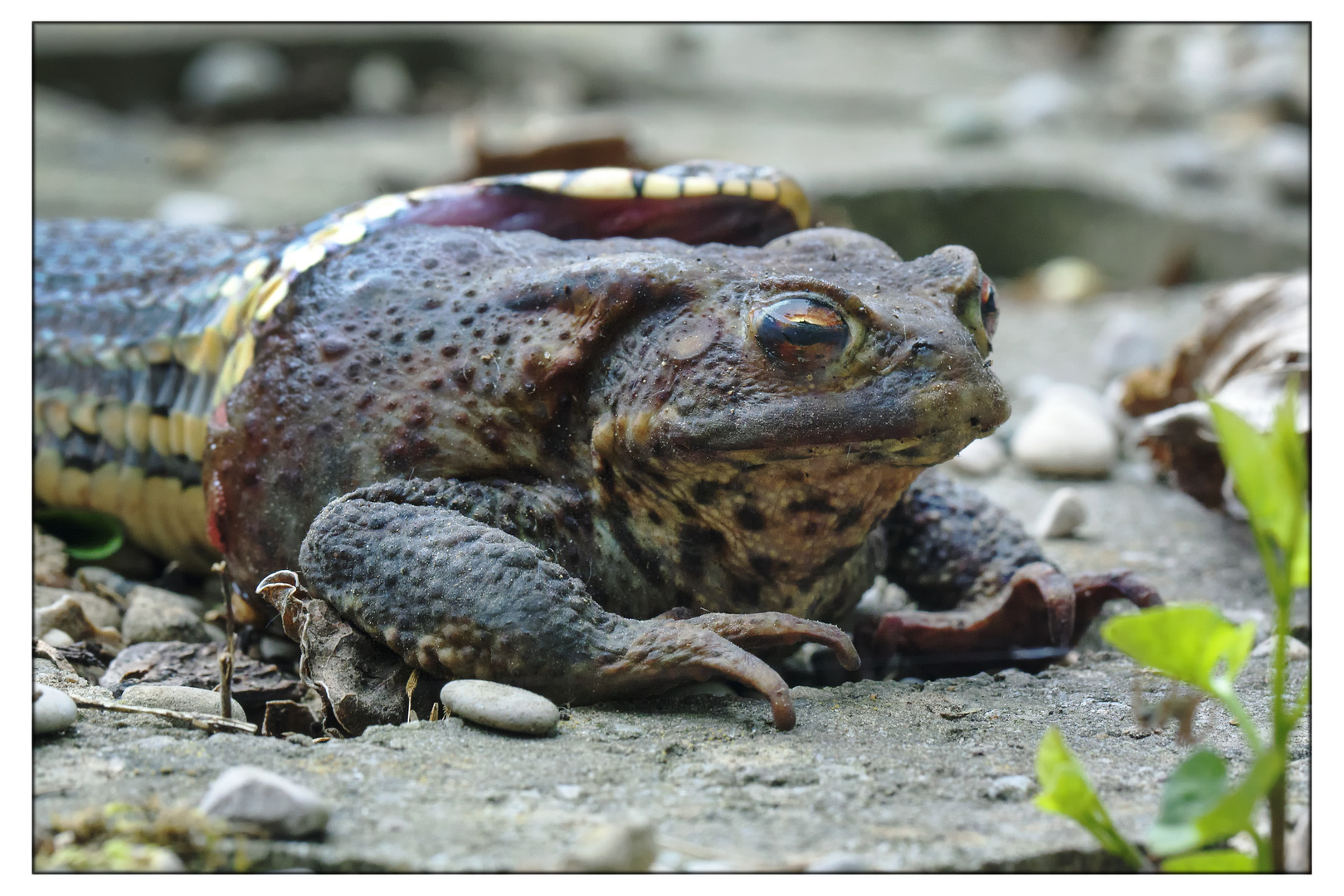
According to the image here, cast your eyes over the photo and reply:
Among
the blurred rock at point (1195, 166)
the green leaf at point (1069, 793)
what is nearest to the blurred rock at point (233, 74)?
the blurred rock at point (1195, 166)

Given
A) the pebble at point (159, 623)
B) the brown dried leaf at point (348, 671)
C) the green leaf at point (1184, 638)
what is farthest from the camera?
the pebble at point (159, 623)

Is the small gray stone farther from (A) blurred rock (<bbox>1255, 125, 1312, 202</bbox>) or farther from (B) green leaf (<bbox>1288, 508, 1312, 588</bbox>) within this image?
(A) blurred rock (<bbox>1255, 125, 1312, 202</bbox>)

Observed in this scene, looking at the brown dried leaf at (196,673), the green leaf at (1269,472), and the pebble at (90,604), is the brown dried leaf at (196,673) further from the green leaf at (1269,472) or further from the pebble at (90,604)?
the green leaf at (1269,472)

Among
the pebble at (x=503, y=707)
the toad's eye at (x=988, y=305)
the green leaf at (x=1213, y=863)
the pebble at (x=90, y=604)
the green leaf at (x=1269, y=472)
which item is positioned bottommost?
the green leaf at (x=1213, y=863)

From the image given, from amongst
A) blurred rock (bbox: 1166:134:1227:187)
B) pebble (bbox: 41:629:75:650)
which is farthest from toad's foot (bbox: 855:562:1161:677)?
blurred rock (bbox: 1166:134:1227:187)

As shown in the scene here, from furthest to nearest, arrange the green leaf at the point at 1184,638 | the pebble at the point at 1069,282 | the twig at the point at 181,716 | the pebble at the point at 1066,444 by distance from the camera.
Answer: the pebble at the point at 1069,282
the pebble at the point at 1066,444
the twig at the point at 181,716
the green leaf at the point at 1184,638

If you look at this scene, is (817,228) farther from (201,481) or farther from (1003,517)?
(201,481)

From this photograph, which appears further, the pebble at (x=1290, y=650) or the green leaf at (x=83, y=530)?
the green leaf at (x=83, y=530)

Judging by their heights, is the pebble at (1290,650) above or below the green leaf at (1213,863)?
above
